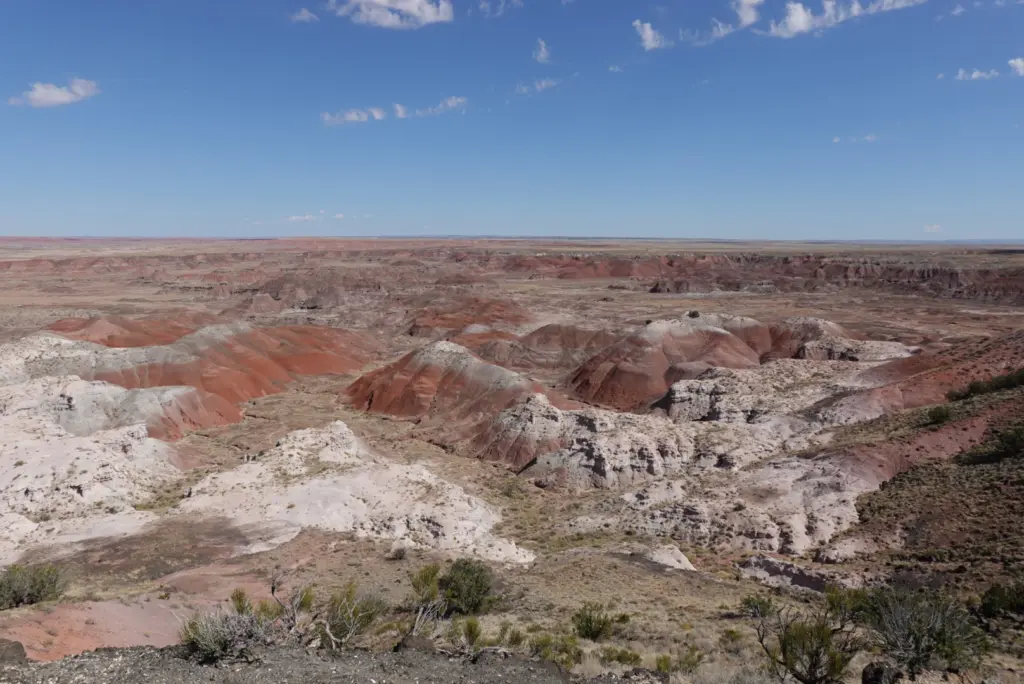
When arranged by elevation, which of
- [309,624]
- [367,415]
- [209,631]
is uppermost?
[209,631]

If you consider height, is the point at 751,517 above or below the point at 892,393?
below

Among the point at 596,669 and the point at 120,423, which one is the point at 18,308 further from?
the point at 596,669

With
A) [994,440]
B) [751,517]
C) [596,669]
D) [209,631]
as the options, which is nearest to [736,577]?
[751,517]

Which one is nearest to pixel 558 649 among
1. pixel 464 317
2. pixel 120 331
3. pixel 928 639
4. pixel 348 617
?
pixel 348 617

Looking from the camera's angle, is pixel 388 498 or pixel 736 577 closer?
pixel 736 577

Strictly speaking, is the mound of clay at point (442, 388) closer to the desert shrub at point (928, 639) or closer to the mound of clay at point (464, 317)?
the mound of clay at point (464, 317)

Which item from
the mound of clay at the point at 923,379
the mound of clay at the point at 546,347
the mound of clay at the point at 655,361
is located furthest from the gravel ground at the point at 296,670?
the mound of clay at the point at 546,347

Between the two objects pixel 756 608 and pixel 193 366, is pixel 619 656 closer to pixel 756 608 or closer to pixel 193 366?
pixel 756 608

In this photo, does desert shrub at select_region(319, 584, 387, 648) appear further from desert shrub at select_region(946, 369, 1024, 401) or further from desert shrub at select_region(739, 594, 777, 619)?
desert shrub at select_region(946, 369, 1024, 401)
